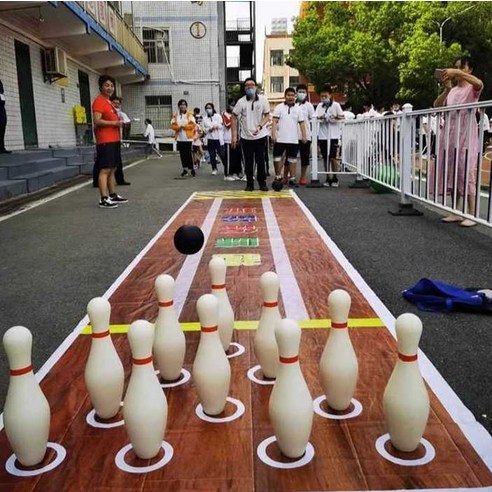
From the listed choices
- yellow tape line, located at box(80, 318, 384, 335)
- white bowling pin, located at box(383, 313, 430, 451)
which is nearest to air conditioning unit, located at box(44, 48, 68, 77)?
yellow tape line, located at box(80, 318, 384, 335)

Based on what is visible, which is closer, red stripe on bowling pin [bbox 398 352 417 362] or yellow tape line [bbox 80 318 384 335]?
red stripe on bowling pin [bbox 398 352 417 362]

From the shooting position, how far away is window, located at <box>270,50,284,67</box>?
236ft

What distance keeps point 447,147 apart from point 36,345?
4.81 meters

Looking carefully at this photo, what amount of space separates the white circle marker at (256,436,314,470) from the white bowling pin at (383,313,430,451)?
0.31 metres

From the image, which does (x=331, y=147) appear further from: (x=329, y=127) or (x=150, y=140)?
(x=150, y=140)

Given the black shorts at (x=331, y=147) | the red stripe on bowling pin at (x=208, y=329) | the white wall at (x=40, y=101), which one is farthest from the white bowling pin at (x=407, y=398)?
the white wall at (x=40, y=101)

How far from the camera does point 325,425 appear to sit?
231cm

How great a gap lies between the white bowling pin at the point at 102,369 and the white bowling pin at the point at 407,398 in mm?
1100

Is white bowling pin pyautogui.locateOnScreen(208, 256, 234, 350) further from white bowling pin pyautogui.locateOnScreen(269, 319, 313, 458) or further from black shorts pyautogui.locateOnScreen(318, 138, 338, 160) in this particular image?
black shorts pyautogui.locateOnScreen(318, 138, 338, 160)

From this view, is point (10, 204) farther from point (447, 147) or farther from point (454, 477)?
point (454, 477)

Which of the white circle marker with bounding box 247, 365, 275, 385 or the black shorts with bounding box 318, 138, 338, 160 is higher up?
the black shorts with bounding box 318, 138, 338, 160

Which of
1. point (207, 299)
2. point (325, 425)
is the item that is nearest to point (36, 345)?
point (207, 299)

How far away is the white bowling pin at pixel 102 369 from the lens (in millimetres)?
2318

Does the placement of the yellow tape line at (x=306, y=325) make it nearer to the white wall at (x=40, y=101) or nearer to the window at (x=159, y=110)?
the white wall at (x=40, y=101)
